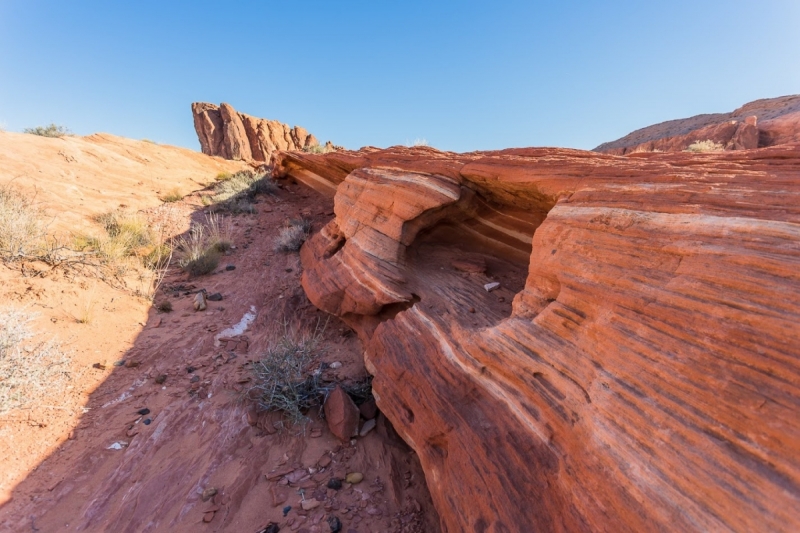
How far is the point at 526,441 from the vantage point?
258 centimetres

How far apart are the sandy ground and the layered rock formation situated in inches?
732

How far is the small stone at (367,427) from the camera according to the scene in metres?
3.88

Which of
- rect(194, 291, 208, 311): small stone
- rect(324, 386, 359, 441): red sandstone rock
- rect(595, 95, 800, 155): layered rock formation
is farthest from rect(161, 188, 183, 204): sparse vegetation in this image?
rect(595, 95, 800, 155): layered rock formation

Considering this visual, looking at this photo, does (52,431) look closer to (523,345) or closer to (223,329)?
(223,329)

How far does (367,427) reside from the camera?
12.9 feet

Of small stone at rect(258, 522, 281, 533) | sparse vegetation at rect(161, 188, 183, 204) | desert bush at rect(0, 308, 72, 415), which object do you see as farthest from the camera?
sparse vegetation at rect(161, 188, 183, 204)

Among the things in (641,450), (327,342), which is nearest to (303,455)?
(327,342)

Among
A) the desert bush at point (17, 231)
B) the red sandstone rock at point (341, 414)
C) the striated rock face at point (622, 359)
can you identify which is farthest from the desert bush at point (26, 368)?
the striated rock face at point (622, 359)

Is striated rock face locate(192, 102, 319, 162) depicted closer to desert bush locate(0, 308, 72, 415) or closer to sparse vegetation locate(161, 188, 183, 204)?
sparse vegetation locate(161, 188, 183, 204)

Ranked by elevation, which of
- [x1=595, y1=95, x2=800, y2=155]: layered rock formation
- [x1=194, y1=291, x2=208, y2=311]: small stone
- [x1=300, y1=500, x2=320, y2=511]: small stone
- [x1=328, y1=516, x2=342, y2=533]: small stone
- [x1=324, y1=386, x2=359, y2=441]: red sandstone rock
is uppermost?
[x1=595, y1=95, x2=800, y2=155]: layered rock formation

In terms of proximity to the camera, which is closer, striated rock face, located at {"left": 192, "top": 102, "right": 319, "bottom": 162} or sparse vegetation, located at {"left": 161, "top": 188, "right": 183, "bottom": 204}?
sparse vegetation, located at {"left": 161, "top": 188, "right": 183, "bottom": 204}

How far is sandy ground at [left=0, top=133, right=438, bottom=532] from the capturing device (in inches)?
121

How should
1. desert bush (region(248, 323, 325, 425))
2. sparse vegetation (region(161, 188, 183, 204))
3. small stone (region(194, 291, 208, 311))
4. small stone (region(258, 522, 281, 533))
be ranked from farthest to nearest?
sparse vegetation (region(161, 188, 183, 204)) < small stone (region(194, 291, 208, 311)) < desert bush (region(248, 323, 325, 425)) < small stone (region(258, 522, 281, 533))

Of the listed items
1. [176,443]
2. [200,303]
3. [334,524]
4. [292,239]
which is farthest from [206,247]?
[334,524]
